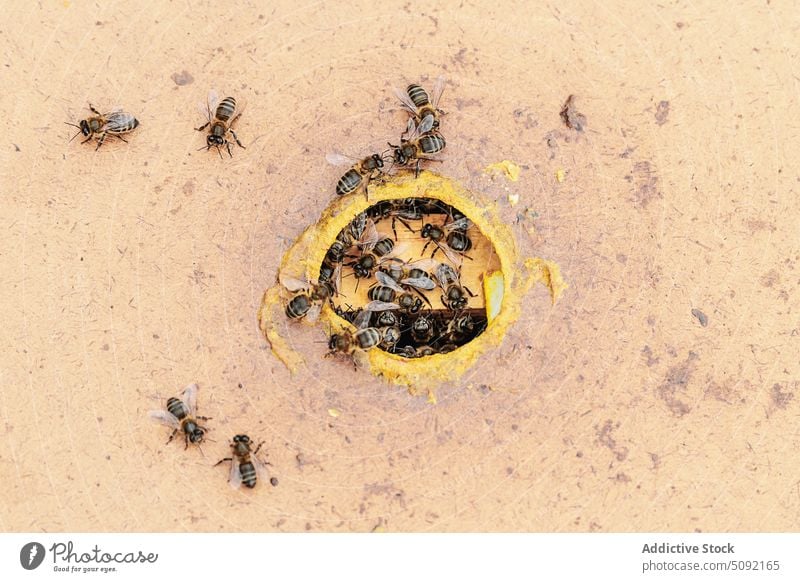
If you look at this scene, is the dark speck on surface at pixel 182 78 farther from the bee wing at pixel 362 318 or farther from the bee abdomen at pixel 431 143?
the bee wing at pixel 362 318

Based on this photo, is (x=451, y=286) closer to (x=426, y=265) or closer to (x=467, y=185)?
(x=426, y=265)

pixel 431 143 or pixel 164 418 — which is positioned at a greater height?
pixel 431 143

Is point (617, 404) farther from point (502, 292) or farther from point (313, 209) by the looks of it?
point (313, 209)

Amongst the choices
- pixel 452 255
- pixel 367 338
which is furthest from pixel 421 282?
pixel 367 338

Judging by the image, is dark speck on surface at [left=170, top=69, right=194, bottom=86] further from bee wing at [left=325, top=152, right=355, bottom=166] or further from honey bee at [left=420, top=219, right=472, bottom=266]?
honey bee at [left=420, top=219, right=472, bottom=266]

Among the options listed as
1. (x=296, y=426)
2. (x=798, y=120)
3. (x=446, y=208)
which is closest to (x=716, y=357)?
(x=798, y=120)

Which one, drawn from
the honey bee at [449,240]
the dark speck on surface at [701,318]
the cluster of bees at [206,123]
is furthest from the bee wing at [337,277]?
the dark speck on surface at [701,318]

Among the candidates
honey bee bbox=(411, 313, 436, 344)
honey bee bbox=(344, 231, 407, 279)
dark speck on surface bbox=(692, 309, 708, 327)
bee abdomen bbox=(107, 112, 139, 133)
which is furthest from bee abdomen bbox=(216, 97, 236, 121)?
dark speck on surface bbox=(692, 309, 708, 327)
